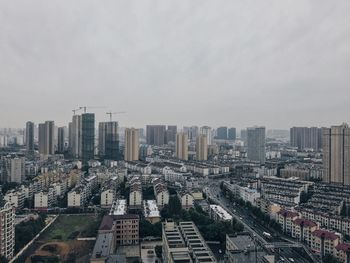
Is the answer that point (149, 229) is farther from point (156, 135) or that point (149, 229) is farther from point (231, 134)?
point (231, 134)

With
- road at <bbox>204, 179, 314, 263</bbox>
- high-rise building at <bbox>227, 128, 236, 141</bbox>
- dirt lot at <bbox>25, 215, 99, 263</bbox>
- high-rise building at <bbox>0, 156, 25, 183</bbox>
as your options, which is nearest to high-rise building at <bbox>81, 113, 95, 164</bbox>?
high-rise building at <bbox>0, 156, 25, 183</bbox>

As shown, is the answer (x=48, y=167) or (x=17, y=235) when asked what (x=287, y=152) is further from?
(x=17, y=235)

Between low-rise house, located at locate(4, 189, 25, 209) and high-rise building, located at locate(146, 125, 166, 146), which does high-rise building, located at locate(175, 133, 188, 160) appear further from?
low-rise house, located at locate(4, 189, 25, 209)

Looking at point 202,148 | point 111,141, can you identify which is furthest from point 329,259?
point 111,141

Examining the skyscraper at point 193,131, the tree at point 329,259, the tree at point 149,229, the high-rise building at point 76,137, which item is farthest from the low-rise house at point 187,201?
the skyscraper at point 193,131

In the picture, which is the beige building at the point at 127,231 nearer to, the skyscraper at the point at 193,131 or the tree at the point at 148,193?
the tree at the point at 148,193

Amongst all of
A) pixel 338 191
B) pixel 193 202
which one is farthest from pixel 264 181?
pixel 193 202
